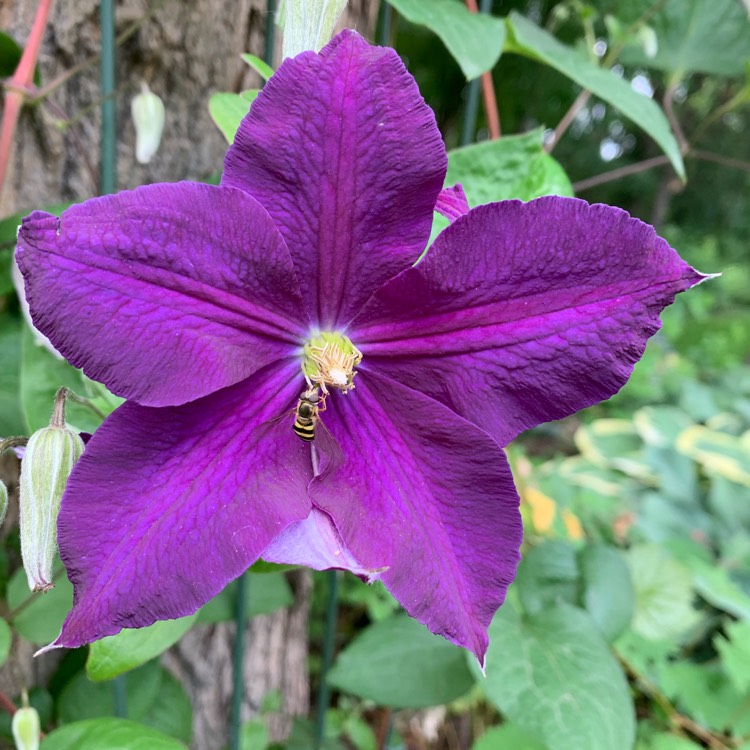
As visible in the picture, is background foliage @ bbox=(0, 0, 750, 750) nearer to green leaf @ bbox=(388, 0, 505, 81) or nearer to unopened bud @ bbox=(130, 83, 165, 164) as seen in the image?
green leaf @ bbox=(388, 0, 505, 81)

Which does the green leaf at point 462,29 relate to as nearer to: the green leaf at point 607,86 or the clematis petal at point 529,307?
the green leaf at point 607,86

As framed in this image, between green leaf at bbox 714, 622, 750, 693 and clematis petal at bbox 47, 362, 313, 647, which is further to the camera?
green leaf at bbox 714, 622, 750, 693

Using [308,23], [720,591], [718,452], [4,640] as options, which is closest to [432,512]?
[308,23]

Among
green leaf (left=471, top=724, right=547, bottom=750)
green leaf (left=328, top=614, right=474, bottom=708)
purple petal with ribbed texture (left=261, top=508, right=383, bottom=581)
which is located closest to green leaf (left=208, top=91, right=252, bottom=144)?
purple petal with ribbed texture (left=261, top=508, right=383, bottom=581)

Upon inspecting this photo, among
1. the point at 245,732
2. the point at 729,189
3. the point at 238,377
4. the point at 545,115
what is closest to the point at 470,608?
the point at 238,377

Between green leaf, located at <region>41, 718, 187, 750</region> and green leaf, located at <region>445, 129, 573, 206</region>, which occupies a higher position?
green leaf, located at <region>445, 129, 573, 206</region>

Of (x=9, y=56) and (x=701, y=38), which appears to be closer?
(x=9, y=56)

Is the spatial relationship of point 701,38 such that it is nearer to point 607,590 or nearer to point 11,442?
point 607,590

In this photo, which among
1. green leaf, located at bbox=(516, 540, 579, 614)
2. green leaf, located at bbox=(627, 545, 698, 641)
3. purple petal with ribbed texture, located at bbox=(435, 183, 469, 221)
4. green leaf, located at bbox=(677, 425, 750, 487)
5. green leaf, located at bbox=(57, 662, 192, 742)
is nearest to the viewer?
purple petal with ribbed texture, located at bbox=(435, 183, 469, 221)
